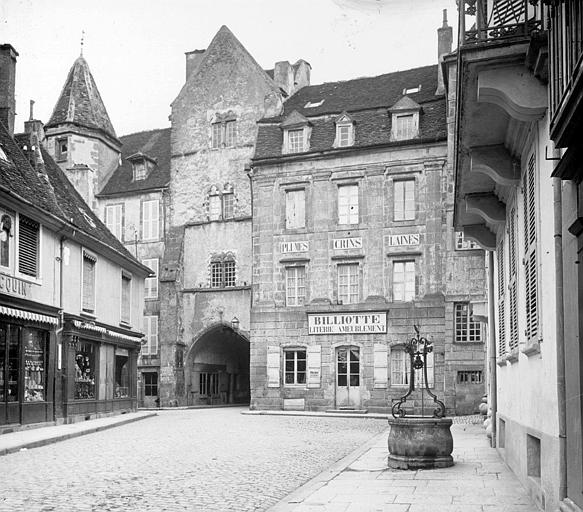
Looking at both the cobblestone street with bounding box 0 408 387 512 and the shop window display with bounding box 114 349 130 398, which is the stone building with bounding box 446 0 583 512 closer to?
Answer: the cobblestone street with bounding box 0 408 387 512

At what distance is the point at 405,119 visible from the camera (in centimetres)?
3462

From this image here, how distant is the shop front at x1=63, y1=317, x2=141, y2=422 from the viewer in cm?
2412

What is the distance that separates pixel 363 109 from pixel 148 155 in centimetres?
1304

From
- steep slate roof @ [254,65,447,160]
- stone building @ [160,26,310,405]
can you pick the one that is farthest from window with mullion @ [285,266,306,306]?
steep slate roof @ [254,65,447,160]

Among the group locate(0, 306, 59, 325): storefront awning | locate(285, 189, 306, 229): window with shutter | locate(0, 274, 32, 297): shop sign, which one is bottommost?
locate(0, 306, 59, 325): storefront awning

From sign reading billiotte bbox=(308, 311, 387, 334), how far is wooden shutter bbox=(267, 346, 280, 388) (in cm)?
172

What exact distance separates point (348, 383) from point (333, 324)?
2372mm

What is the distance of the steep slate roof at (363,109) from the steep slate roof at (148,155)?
7.14 m

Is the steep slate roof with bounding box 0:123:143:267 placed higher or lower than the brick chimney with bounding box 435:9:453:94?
lower

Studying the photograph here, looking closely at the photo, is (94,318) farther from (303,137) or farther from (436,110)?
(436,110)

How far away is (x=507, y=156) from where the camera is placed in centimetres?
1008

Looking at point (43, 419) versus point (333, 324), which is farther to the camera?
point (333, 324)

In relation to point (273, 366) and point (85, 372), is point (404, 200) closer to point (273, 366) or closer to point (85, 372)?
point (273, 366)

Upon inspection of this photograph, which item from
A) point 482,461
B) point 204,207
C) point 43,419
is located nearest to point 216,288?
point 204,207
